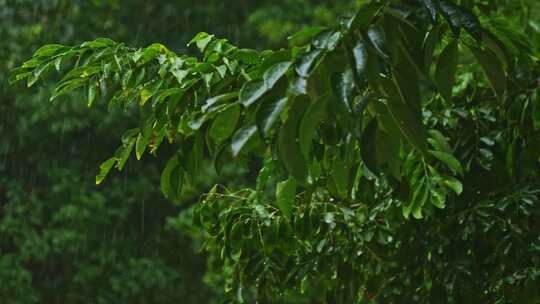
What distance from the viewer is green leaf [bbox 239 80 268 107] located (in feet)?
4.03

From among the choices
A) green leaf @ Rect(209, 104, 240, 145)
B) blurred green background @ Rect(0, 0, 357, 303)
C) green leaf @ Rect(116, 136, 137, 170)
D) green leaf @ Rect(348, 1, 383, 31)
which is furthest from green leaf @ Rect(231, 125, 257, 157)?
blurred green background @ Rect(0, 0, 357, 303)

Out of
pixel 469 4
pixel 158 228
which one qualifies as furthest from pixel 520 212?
pixel 158 228

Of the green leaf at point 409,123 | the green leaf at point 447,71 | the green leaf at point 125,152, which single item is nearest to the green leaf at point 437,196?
the green leaf at point 125,152

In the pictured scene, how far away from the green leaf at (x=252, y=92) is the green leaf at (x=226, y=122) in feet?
0.19

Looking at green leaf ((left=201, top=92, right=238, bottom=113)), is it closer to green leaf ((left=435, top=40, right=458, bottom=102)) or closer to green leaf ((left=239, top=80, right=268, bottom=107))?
green leaf ((left=239, top=80, right=268, bottom=107))

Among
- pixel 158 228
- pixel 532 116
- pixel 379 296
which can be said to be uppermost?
pixel 532 116

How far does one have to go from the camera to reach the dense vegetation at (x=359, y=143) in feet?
4.23

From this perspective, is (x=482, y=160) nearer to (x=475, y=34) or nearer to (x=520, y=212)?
(x=520, y=212)

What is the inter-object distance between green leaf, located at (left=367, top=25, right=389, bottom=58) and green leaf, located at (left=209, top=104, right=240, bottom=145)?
197 millimetres

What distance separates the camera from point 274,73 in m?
1.27

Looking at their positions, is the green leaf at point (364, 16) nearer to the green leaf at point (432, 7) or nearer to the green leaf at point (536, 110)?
the green leaf at point (432, 7)

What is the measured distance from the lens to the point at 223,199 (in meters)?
2.64

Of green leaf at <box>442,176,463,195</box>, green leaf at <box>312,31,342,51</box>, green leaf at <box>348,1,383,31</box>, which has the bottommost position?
green leaf at <box>442,176,463,195</box>

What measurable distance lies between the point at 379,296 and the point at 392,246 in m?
0.14
